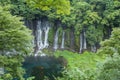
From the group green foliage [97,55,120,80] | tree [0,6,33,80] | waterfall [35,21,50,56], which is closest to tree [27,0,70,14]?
green foliage [97,55,120,80]

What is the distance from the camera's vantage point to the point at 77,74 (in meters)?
7.80

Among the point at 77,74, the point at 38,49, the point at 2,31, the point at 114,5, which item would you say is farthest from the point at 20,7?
the point at 77,74

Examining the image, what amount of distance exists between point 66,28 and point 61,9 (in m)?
41.1

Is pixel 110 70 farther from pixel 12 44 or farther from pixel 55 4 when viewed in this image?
pixel 12 44

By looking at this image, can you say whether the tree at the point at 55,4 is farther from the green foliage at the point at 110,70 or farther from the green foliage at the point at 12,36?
the green foliage at the point at 12,36

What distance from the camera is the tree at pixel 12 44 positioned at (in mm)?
14797

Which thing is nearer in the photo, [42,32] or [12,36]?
[12,36]

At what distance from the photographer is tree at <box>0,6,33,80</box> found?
1480 cm

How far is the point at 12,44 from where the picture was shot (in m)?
15.0

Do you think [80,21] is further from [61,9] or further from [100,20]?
[61,9]


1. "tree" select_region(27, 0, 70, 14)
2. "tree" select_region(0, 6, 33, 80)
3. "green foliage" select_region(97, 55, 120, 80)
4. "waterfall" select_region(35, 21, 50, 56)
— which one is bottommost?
"waterfall" select_region(35, 21, 50, 56)

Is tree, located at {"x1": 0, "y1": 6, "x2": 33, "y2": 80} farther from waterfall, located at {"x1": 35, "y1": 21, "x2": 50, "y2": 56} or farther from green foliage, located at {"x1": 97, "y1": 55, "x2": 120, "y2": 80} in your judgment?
waterfall, located at {"x1": 35, "y1": 21, "x2": 50, "y2": 56}

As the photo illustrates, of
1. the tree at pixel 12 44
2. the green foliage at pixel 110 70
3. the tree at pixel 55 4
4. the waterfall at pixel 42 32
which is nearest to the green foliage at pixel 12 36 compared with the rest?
the tree at pixel 12 44

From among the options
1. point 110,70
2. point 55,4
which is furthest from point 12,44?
point 55,4
